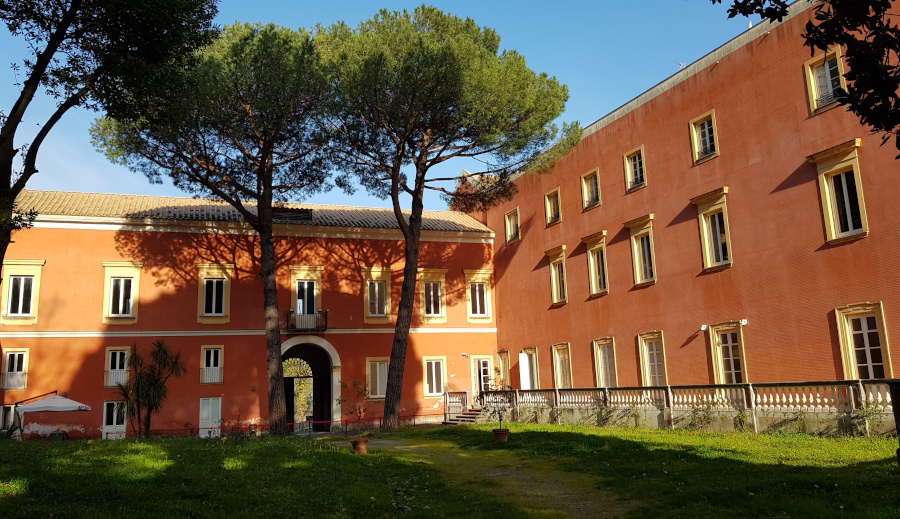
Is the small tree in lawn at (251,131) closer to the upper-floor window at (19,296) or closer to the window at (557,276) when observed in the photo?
the upper-floor window at (19,296)

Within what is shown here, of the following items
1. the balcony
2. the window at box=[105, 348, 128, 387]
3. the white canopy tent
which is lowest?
the white canopy tent

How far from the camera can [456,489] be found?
1045 cm

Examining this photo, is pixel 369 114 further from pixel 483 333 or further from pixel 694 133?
pixel 483 333

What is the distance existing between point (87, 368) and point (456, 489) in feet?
65.4

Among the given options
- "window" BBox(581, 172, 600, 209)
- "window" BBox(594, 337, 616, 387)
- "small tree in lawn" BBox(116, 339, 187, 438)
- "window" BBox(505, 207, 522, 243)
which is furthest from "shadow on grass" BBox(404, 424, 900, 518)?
"window" BBox(505, 207, 522, 243)

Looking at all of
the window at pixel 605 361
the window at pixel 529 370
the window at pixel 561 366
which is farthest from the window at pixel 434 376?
the window at pixel 605 361

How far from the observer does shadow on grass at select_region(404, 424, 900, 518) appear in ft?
25.8

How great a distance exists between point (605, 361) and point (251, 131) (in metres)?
13.8

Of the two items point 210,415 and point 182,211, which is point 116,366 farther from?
point 182,211

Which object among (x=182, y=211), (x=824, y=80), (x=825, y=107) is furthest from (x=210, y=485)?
(x=182, y=211)

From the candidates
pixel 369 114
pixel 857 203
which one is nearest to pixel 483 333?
pixel 369 114

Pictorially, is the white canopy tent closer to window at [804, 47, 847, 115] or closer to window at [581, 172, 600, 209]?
window at [581, 172, 600, 209]

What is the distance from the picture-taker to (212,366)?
89.1 ft

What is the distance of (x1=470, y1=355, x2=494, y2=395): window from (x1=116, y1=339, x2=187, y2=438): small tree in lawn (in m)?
11.8
